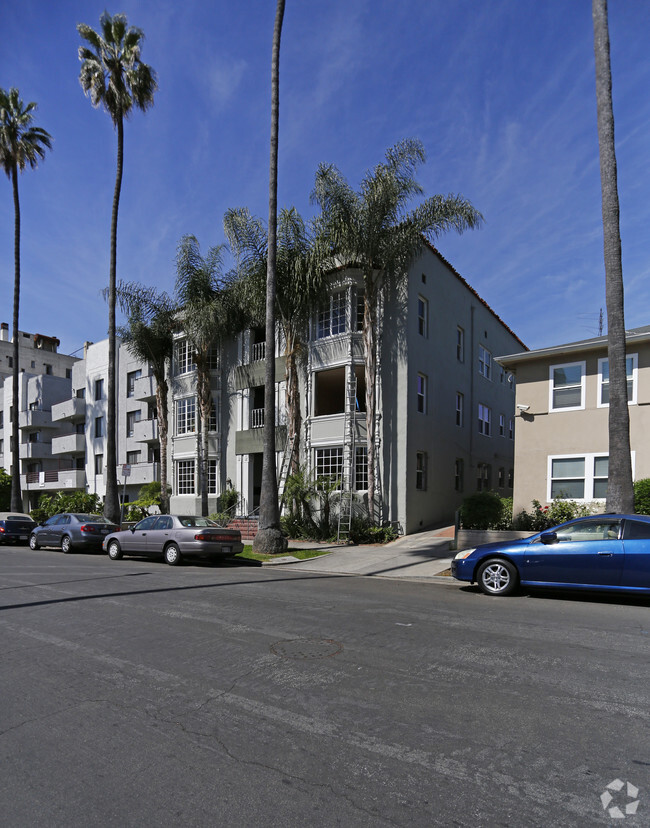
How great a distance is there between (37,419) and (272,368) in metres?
35.3

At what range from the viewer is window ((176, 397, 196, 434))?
30.8m

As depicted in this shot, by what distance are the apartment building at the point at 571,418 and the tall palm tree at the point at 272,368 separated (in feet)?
24.7

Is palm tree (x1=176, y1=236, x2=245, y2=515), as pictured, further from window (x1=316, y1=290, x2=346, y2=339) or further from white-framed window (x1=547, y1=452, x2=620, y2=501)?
white-framed window (x1=547, y1=452, x2=620, y2=501)

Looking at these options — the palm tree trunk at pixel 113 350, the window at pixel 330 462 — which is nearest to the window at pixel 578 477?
the window at pixel 330 462

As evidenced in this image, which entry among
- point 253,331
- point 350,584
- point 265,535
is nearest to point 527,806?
point 350,584

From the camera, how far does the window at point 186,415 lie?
30.8m

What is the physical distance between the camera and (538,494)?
18.6 meters

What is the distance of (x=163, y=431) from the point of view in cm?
3103

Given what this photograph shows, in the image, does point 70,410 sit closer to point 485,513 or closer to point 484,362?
point 484,362

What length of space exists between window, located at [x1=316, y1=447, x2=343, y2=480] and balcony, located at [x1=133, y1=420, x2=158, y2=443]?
13159mm

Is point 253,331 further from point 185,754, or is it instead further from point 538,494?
Result: point 185,754

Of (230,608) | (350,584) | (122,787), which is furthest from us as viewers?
(350,584)

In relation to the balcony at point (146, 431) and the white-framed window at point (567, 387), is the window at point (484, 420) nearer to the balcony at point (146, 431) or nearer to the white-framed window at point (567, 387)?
the white-framed window at point (567, 387)

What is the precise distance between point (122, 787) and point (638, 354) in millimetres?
17470
